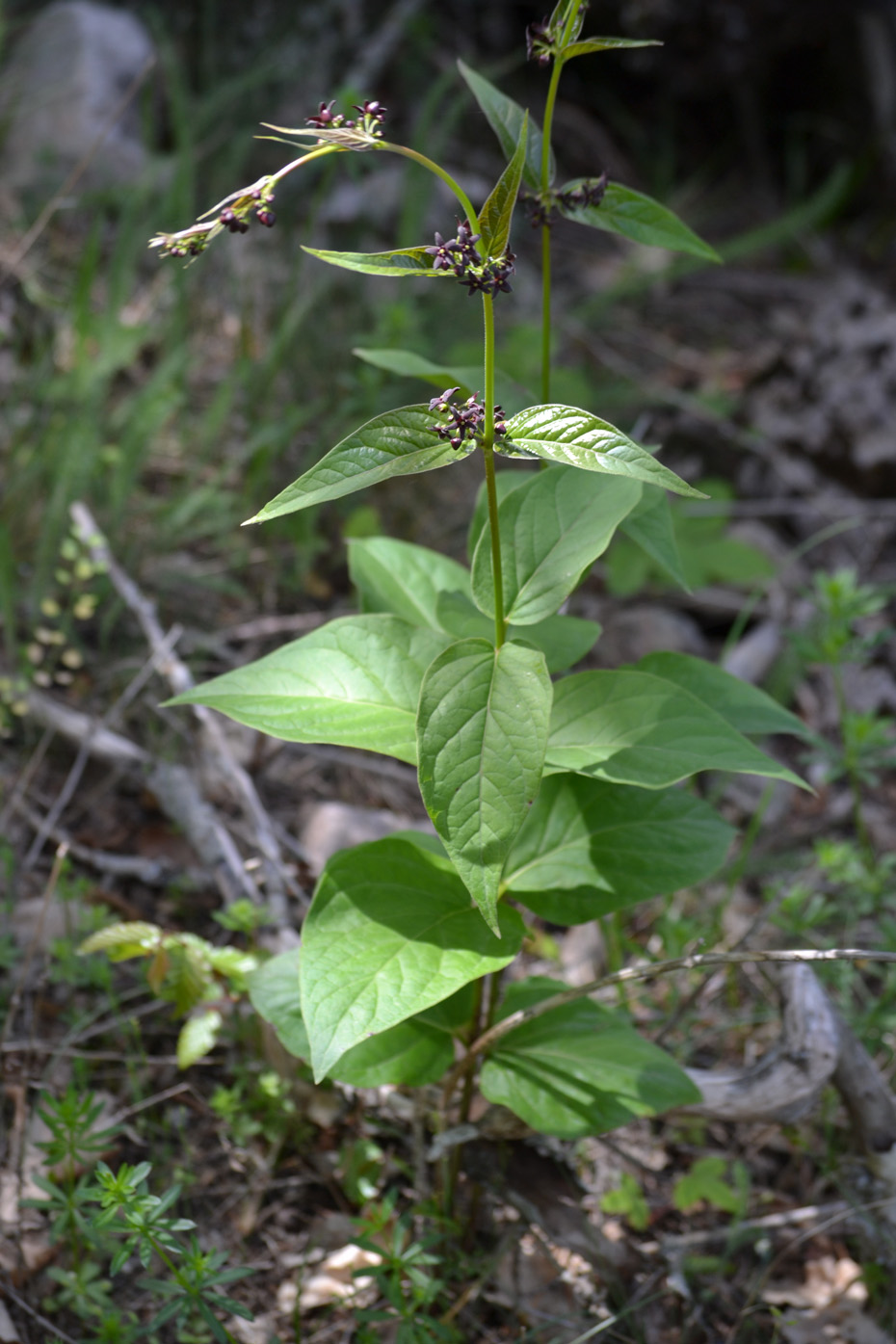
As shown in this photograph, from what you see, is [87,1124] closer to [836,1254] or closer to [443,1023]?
[443,1023]

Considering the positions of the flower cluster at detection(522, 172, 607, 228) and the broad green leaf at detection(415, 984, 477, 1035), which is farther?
the broad green leaf at detection(415, 984, 477, 1035)

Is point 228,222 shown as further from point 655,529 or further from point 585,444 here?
point 655,529

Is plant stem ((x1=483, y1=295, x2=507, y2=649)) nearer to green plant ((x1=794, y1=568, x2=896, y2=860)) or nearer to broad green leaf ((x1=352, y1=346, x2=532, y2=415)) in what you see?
broad green leaf ((x1=352, y1=346, x2=532, y2=415))

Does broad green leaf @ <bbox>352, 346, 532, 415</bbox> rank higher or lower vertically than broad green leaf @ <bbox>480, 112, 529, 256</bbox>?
lower

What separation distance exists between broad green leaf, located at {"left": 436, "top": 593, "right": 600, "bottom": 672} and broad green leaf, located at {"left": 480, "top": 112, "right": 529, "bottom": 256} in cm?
54

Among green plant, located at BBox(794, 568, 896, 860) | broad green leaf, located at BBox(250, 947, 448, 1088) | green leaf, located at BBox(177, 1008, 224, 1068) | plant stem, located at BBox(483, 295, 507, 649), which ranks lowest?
green leaf, located at BBox(177, 1008, 224, 1068)

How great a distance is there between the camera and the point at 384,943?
4.37ft

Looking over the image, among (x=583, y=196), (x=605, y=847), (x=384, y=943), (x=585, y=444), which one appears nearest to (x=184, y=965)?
(x=384, y=943)

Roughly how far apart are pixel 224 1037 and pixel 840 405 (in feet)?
10.9

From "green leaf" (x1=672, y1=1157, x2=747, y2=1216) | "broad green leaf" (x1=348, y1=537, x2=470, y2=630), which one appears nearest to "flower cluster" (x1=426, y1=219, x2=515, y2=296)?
"broad green leaf" (x1=348, y1=537, x2=470, y2=630)

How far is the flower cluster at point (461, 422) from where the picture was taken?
108 centimetres

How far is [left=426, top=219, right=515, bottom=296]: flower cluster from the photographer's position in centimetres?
106

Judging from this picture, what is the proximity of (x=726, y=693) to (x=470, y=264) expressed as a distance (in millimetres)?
831

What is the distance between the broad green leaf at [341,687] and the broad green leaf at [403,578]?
0.60 feet
